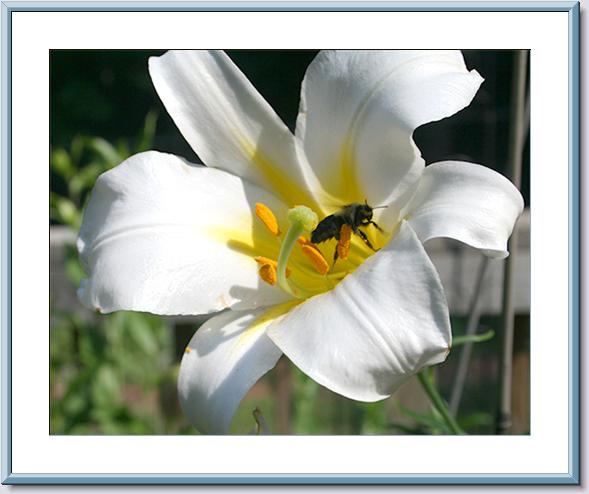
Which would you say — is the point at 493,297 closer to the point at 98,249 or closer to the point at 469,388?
the point at 469,388

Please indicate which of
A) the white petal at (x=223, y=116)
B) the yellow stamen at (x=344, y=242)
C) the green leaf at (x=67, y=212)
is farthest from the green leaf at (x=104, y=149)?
the yellow stamen at (x=344, y=242)

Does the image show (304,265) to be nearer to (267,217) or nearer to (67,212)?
(267,217)

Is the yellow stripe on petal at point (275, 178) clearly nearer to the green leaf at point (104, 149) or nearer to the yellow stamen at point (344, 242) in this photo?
the yellow stamen at point (344, 242)

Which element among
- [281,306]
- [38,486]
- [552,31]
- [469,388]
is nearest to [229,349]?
[281,306]

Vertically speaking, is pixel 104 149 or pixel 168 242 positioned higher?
pixel 104 149

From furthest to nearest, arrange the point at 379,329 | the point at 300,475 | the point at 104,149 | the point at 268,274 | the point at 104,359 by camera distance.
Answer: the point at 104,359
the point at 104,149
the point at 300,475
the point at 268,274
the point at 379,329

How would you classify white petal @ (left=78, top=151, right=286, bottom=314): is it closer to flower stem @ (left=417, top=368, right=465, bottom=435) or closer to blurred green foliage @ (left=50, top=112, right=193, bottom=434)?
flower stem @ (left=417, top=368, right=465, bottom=435)

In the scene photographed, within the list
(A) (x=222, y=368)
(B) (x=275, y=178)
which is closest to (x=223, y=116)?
(B) (x=275, y=178)
